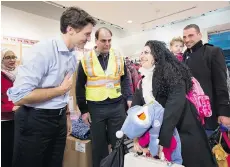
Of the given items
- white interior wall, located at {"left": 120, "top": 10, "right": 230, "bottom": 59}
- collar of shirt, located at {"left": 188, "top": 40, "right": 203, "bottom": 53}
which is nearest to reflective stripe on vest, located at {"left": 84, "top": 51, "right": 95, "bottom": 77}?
collar of shirt, located at {"left": 188, "top": 40, "right": 203, "bottom": 53}

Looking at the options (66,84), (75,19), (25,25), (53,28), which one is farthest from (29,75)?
(53,28)

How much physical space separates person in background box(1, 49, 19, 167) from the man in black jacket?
170cm

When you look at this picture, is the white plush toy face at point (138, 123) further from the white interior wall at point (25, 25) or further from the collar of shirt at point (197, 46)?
the white interior wall at point (25, 25)

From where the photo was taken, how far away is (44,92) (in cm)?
114

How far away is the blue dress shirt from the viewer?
1.09 meters

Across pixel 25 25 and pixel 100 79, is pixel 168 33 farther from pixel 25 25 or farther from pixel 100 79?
pixel 100 79

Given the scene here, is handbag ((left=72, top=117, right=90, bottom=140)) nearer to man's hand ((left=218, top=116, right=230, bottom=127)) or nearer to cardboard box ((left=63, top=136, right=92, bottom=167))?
cardboard box ((left=63, top=136, right=92, bottom=167))

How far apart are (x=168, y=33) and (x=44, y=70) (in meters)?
4.04

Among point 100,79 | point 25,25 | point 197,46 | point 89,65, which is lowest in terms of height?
point 100,79

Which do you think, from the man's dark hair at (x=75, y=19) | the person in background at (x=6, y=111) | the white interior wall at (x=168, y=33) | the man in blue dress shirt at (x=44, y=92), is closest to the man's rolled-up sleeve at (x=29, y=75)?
the man in blue dress shirt at (x=44, y=92)

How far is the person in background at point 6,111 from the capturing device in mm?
1977

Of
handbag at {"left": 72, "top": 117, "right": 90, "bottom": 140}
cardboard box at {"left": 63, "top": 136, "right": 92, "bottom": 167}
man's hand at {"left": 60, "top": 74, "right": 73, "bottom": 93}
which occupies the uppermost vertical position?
man's hand at {"left": 60, "top": 74, "right": 73, "bottom": 93}

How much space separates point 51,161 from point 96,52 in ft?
3.49

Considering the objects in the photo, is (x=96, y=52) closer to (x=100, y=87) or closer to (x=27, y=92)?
(x=100, y=87)
